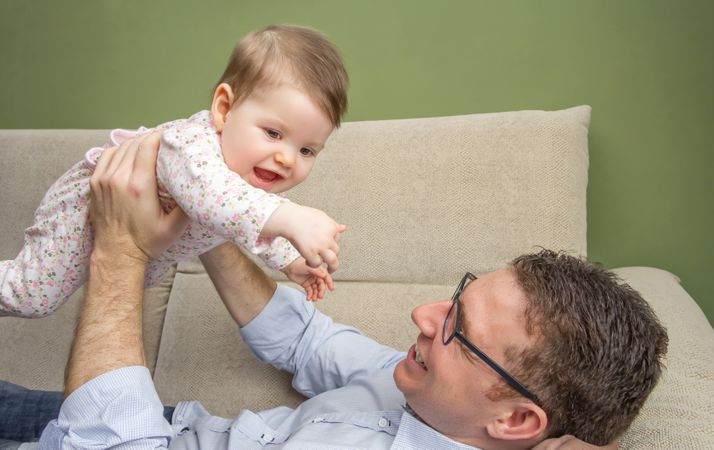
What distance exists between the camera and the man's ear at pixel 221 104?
4.07 feet

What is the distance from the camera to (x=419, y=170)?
193 cm

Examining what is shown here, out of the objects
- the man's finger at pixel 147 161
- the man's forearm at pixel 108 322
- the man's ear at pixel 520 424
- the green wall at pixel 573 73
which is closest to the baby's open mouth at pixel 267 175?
the man's finger at pixel 147 161

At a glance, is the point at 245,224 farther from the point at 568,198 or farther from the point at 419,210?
the point at 568,198

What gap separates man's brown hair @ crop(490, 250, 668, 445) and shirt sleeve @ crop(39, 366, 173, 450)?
2.11ft

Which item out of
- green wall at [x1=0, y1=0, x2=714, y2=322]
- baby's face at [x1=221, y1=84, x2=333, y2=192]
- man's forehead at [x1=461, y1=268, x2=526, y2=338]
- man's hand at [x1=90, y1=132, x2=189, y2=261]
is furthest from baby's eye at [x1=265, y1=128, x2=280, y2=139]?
green wall at [x1=0, y1=0, x2=714, y2=322]

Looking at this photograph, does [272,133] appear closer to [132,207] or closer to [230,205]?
[230,205]

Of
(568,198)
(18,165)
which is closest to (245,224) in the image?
(568,198)

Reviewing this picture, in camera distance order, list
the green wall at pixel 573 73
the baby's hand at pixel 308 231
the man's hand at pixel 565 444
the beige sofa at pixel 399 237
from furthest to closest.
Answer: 1. the green wall at pixel 573 73
2. the beige sofa at pixel 399 237
3. the man's hand at pixel 565 444
4. the baby's hand at pixel 308 231

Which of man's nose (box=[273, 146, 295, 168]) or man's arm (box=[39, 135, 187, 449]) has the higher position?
man's nose (box=[273, 146, 295, 168])

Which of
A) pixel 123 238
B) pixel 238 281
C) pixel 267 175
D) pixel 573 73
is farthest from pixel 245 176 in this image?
pixel 573 73

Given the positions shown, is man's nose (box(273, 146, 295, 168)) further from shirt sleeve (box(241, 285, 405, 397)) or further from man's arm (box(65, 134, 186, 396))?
shirt sleeve (box(241, 285, 405, 397))

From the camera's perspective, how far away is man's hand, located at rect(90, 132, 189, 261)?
1.27 meters

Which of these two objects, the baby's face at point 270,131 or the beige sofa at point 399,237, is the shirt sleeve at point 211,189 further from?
the beige sofa at point 399,237

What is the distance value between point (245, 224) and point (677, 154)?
1.58m
